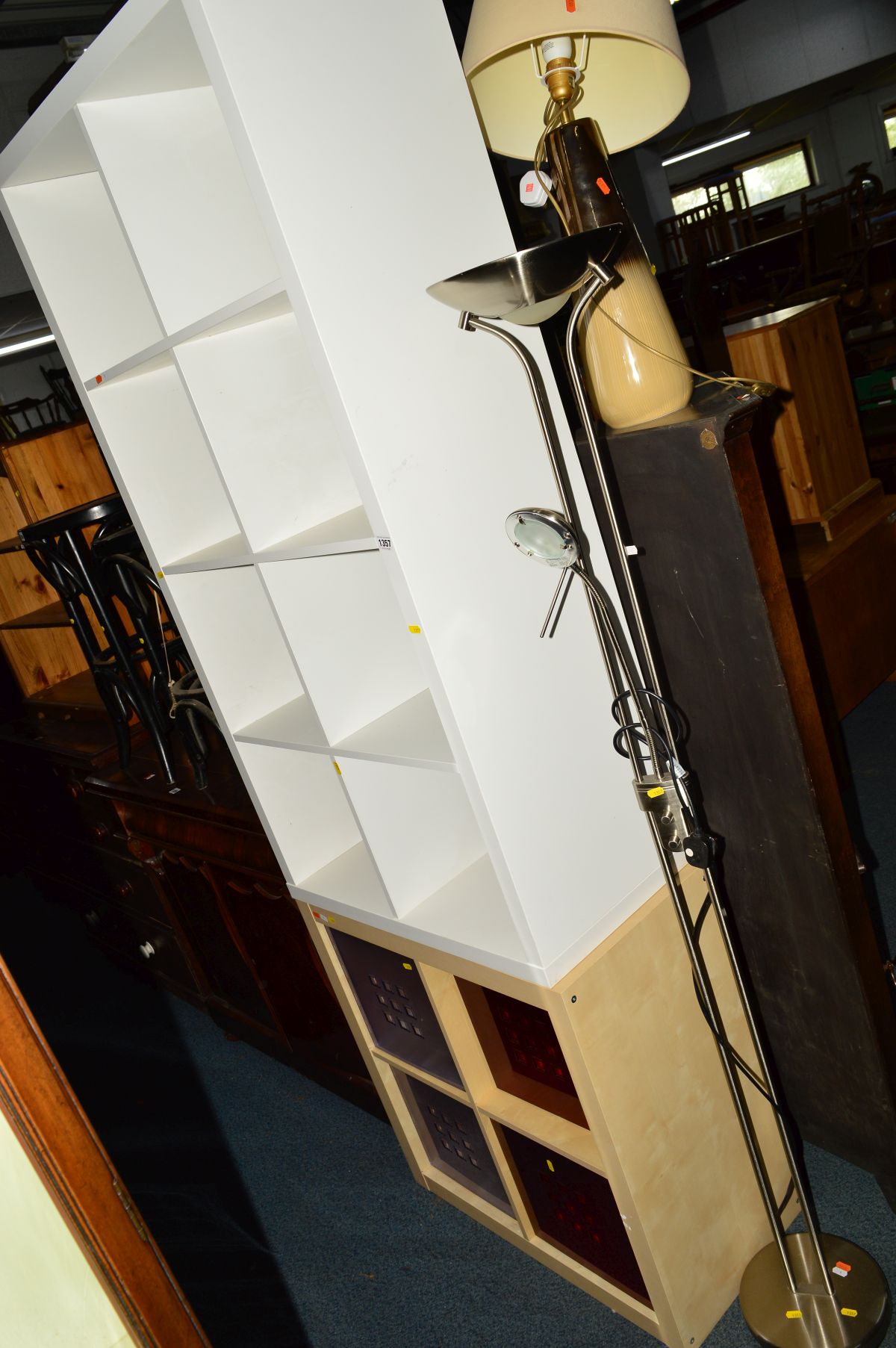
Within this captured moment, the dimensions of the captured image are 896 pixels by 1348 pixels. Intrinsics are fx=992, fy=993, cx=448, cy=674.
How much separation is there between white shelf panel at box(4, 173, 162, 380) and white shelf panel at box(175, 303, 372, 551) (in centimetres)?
29

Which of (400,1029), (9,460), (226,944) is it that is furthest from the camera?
(9,460)

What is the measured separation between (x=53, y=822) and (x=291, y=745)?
245 cm

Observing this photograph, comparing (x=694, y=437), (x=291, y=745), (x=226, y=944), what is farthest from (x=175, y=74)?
(x=226, y=944)

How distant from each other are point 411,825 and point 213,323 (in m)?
0.98

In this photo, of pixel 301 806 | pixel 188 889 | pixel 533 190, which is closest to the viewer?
pixel 533 190

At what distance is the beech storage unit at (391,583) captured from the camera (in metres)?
1.42

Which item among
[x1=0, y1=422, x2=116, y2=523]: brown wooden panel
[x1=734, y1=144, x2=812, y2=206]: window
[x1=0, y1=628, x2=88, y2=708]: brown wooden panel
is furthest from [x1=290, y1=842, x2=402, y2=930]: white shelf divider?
[x1=734, y1=144, x2=812, y2=206]: window

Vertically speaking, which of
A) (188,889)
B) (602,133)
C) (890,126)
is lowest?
(188,889)

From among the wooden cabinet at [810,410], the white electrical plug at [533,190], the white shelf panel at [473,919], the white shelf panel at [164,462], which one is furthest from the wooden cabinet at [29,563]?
the white electrical plug at [533,190]

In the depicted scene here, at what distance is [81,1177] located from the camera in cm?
87

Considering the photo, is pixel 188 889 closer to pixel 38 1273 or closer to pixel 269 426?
pixel 269 426

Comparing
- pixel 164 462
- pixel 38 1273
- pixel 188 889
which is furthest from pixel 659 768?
pixel 188 889

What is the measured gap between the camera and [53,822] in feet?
13.1

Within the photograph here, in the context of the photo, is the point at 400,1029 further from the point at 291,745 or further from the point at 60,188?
the point at 60,188
